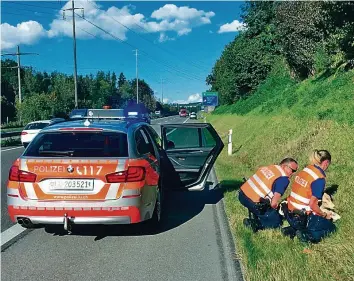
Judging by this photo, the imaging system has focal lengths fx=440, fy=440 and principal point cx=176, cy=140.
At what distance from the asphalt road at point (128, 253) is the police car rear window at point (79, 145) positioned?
1.16m

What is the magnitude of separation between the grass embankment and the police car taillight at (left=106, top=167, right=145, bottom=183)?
1.52 metres

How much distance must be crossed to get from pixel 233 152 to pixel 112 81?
529 ft

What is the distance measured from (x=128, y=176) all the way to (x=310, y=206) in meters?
2.26

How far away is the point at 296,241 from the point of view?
5.39 m

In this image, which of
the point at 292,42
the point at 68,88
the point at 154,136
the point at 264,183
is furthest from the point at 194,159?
the point at 68,88

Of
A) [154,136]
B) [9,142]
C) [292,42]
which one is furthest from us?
[9,142]

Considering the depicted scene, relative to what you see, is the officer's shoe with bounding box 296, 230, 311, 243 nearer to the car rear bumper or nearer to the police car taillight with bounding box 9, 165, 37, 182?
the car rear bumper

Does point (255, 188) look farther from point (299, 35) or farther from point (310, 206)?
point (299, 35)

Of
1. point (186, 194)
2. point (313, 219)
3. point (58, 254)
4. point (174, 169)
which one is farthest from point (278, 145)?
point (58, 254)

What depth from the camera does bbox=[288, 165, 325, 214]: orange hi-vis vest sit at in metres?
5.39

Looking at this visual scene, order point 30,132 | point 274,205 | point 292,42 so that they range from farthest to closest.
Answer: point 30,132, point 292,42, point 274,205

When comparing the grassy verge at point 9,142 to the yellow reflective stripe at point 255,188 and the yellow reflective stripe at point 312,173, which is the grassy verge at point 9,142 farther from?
the yellow reflective stripe at point 312,173

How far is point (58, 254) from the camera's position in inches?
204

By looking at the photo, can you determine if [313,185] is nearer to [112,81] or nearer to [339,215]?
[339,215]
